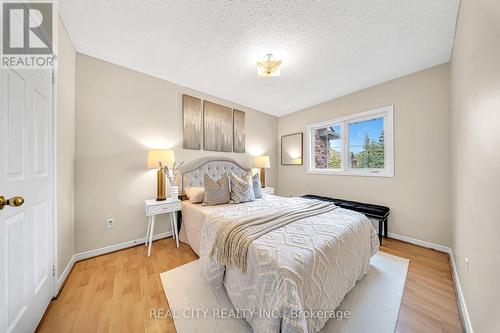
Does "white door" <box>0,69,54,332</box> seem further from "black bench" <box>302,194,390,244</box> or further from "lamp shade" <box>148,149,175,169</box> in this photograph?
"black bench" <box>302,194,390,244</box>

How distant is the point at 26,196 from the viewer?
1.11m

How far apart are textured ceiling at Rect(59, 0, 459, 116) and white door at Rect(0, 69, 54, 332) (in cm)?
79

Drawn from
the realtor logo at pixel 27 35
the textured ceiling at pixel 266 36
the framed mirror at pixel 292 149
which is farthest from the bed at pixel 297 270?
the framed mirror at pixel 292 149

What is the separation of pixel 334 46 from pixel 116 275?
340 cm

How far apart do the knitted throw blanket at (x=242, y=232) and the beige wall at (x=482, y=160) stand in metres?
1.09

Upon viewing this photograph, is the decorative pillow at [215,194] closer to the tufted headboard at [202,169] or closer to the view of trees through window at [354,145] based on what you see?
the tufted headboard at [202,169]

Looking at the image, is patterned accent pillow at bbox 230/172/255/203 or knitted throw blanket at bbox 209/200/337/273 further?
patterned accent pillow at bbox 230/172/255/203

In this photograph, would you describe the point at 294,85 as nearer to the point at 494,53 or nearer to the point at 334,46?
the point at 334,46

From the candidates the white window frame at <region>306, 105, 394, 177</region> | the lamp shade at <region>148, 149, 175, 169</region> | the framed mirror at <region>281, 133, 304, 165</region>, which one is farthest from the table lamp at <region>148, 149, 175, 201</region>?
the white window frame at <region>306, 105, 394, 177</region>

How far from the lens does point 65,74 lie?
5.89 ft

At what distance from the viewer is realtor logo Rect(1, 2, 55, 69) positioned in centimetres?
98

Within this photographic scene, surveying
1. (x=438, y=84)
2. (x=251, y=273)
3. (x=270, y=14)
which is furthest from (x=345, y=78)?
(x=251, y=273)

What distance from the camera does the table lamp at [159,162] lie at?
94.9 inches

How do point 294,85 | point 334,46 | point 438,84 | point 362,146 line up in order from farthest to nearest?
1. point 362,146
2. point 294,85
3. point 438,84
4. point 334,46
